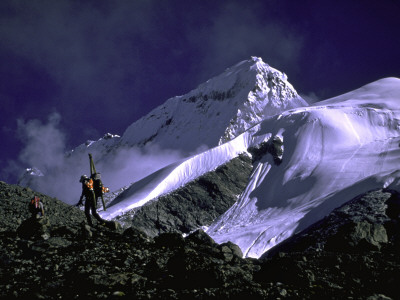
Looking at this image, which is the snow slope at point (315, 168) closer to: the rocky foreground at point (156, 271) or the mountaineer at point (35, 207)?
the mountaineer at point (35, 207)

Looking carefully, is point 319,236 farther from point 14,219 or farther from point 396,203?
point 14,219

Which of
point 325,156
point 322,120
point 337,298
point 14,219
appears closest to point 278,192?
point 325,156

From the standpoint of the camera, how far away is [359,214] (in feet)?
121

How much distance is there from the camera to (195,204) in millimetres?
99875

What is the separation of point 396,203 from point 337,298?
3231 centimetres

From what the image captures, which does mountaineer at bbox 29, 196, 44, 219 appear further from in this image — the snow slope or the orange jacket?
the snow slope

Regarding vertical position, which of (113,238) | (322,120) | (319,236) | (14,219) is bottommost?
(319,236)

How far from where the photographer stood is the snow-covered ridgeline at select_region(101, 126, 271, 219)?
94.6 m

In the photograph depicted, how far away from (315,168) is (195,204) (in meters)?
29.2

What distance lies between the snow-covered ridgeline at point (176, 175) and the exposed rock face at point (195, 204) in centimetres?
201

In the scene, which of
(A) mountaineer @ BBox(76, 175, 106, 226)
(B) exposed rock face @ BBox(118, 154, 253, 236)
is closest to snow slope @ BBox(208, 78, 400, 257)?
(B) exposed rock face @ BBox(118, 154, 253, 236)

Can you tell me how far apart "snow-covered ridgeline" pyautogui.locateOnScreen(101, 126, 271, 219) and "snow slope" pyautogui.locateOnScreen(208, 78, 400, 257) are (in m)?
8.64

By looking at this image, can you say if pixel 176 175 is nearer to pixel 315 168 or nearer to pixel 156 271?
pixel 315 168

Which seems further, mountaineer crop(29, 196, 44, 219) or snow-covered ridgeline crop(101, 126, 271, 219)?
snow-covered ridgeline crop(101, 126, 271, 219)
